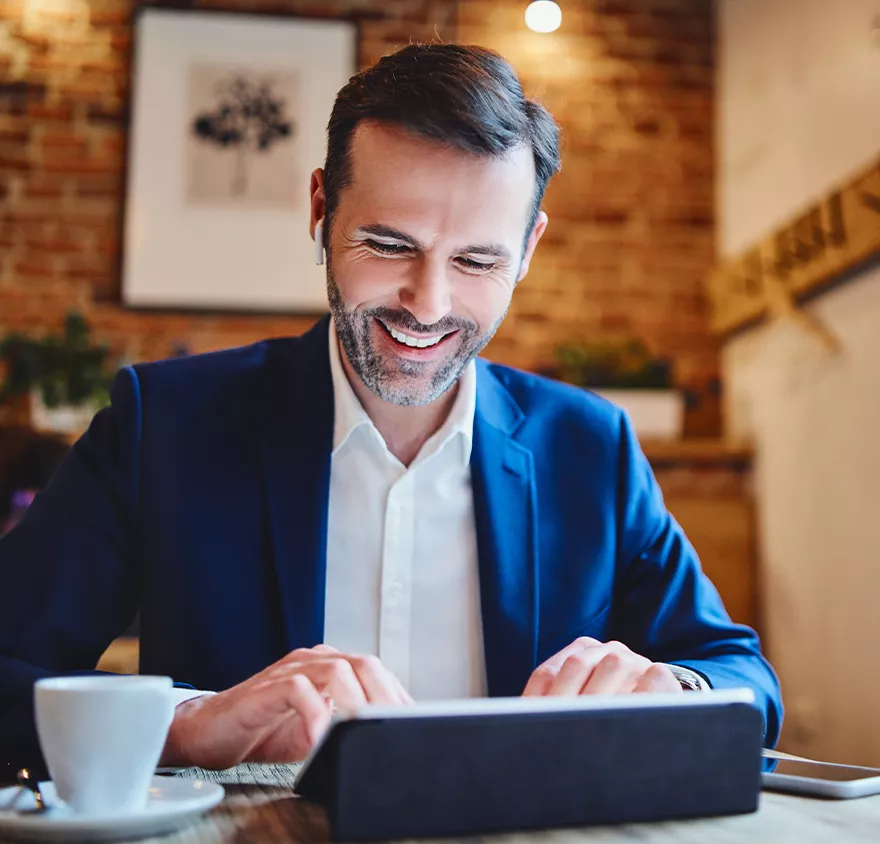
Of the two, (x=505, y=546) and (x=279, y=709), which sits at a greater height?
(x=505, y=546)

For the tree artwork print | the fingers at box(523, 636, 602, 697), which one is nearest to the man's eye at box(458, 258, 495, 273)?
the fingers at box(523, 636, 602, 697)

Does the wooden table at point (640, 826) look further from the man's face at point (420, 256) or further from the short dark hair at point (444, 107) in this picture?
the short dark hair at point (444, 107)

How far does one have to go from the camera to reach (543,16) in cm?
355

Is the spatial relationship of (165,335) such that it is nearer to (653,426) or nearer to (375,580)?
(653,426)

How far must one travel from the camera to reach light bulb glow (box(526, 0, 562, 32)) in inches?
139

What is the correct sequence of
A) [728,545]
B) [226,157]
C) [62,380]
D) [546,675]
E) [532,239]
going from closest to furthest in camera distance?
[546,675], [532,239], [62,380], [728,545], [226,157]

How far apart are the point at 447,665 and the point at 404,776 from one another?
27.7 inches

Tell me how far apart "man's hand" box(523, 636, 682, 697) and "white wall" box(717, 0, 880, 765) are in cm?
→ 174

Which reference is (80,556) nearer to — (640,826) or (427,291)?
(427,291)

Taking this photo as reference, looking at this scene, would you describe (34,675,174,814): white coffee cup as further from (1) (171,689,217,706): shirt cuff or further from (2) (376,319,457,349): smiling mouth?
(2) (376,319,457,349): smiling mouth

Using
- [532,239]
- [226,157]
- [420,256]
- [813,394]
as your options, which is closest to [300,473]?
[420,256]

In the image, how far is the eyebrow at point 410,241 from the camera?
117cm

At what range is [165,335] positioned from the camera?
3.41m

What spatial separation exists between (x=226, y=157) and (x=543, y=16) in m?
1.19
